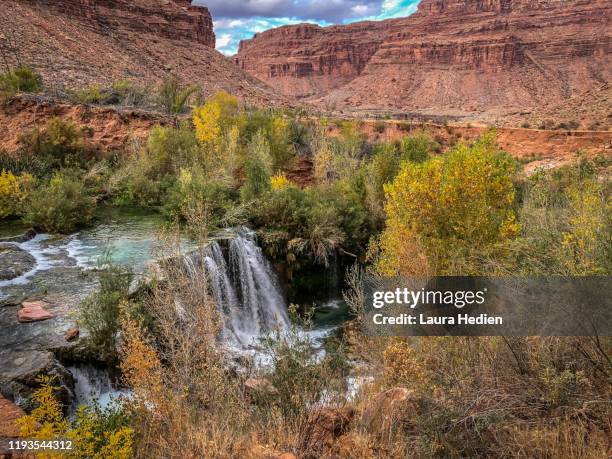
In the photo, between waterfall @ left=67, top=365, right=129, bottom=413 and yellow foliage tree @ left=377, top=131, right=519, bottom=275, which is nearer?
waterfall @ left=67, top=365, right=129, bottom=413

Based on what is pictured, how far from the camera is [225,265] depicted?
504 inches

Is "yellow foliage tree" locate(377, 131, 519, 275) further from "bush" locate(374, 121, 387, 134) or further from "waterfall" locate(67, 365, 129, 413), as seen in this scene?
"bush" locate(374, 121, 387, 134)

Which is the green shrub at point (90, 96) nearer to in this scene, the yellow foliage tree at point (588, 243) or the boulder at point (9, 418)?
the boulder at point (9, 418)

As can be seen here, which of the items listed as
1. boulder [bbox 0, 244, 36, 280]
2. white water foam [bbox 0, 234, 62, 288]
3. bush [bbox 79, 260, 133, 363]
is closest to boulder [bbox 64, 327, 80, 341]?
bush [bbox 79, 260, 133, 363]

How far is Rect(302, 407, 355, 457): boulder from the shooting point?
5438 millimetres

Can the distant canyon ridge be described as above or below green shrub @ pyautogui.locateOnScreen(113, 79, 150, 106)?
above

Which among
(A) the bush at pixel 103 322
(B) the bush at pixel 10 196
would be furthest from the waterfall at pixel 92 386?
(B) the bush at pixel 10 196

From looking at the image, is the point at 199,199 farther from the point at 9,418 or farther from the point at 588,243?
the point at 588,243

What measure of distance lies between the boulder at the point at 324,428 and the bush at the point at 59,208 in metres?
11.0

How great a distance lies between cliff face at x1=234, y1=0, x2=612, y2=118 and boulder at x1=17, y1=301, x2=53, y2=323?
7972cm

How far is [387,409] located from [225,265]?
799cm

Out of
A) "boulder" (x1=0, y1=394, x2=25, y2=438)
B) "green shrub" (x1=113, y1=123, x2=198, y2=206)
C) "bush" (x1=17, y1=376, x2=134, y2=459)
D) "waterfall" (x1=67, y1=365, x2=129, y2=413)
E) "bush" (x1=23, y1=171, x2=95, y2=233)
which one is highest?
"green shrub" (x1=113, y1=123, x2=198, y2=206)

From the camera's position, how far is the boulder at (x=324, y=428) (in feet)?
17.8

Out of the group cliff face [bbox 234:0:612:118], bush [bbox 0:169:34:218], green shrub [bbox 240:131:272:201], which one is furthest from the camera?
cliff face [bbox 234:0:612:118]
